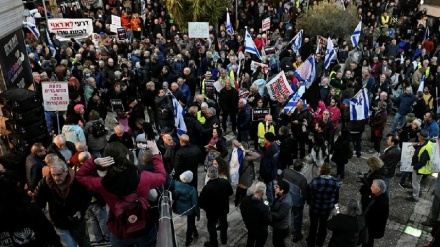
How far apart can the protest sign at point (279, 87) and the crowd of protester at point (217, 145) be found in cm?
38

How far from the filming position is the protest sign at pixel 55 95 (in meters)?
9.60

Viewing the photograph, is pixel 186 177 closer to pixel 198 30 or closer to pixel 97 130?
pixel 97 130

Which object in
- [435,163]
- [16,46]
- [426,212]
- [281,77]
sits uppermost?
[16,46]

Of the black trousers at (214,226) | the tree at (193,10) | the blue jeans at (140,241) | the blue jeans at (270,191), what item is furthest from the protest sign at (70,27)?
the blue jeans at (140,241)

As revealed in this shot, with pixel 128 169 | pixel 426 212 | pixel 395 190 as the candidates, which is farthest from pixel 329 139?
pixel 128 169

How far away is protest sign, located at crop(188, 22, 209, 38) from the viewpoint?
56.3 ft

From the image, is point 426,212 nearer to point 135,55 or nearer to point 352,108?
point 352,108

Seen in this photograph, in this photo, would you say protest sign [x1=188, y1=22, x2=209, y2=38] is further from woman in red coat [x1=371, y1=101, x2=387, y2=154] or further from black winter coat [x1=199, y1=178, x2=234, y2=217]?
black winter coat [x1=199, y1=178, x2=234, y2=217]

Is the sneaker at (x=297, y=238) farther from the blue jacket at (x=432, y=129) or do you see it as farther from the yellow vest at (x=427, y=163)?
the blue jacket at (x=432, y=129)

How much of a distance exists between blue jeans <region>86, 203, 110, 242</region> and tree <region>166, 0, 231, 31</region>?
608 inches

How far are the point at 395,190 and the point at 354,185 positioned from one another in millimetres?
895

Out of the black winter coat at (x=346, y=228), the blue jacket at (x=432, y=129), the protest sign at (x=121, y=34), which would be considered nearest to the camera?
the black winter coat at (x=346, y=228)

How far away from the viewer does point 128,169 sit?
15.0ft

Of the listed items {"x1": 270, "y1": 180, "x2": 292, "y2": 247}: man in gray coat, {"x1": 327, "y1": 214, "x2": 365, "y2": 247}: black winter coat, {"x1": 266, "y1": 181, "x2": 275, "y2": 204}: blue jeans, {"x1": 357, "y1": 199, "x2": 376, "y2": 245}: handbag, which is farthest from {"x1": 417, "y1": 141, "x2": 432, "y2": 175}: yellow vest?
{"x1": 270, "y1": 180, "x2": 292, "y2": 247}: man in gray coat
